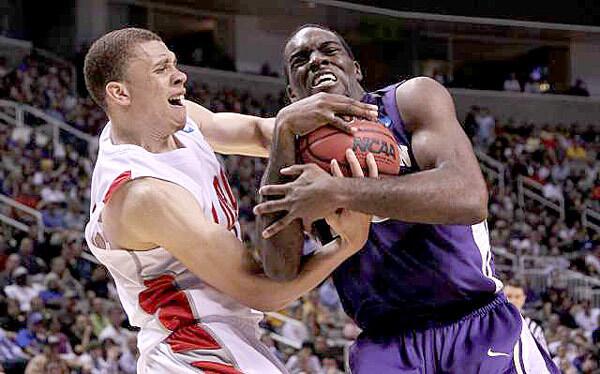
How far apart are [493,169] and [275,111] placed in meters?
4.43

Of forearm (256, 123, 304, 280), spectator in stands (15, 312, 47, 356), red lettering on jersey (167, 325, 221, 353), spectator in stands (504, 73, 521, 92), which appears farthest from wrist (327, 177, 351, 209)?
spectator in stands (504, 73, 521, 92)

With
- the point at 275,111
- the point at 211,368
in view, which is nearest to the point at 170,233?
the point at 211,368

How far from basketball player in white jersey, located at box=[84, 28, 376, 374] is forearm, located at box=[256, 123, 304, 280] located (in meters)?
0.06

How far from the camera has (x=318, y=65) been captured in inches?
127

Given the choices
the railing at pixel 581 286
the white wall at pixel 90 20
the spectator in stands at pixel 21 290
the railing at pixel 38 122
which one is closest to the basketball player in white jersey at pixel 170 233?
the spectator in stands at pixel 21 290

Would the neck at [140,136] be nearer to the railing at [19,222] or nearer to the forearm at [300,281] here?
the forearm at [300,281]

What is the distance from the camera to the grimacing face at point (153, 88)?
318 cm

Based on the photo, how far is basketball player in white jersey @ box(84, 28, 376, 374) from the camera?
9.72ft

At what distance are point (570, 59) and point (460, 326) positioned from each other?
66.5ft

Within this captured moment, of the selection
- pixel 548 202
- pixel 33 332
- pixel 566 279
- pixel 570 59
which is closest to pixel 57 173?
pixel 33 332

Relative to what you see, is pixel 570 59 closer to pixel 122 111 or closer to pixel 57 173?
pixel 57 173

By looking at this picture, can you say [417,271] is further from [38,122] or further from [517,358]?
[38,122]

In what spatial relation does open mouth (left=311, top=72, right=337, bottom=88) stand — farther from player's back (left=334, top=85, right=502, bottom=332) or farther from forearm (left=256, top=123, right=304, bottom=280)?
forearm (left=256, top=123, right=304, bottom=280)

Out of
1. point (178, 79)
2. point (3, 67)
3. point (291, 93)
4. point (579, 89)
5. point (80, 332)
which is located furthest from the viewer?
point (579, 89)
